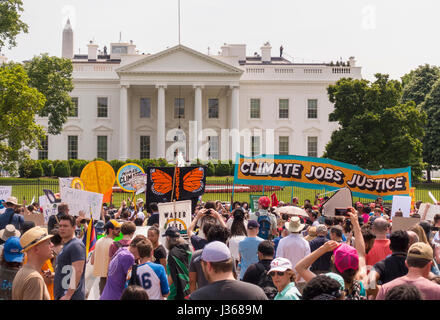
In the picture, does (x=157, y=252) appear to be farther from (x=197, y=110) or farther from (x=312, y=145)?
(x=312, y=145)

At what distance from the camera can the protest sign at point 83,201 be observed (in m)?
9.73

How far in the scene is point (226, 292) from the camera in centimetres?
403

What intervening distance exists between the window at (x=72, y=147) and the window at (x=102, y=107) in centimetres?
372

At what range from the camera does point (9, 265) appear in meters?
5.07

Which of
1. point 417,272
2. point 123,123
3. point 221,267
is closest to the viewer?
point 221,267

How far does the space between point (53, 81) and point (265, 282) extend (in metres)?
43.1

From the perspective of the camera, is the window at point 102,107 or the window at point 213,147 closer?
the window at point 213,147

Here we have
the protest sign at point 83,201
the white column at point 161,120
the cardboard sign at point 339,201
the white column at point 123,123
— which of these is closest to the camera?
the protest sign at point 83,201

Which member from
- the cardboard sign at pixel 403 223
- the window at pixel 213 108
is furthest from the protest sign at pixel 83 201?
the window at pixel 213 108

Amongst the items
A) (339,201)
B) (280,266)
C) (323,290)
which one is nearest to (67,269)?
(280,266)

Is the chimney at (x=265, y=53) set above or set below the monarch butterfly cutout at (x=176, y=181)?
above

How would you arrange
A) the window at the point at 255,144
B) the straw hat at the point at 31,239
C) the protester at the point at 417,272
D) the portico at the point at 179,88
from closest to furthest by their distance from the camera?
the protester at the point at 417,272
the straw hat at the point at 31,239
the portico at the point at 179,88
the window at the point at 255,144

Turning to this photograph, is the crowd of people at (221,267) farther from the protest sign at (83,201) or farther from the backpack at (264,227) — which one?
the protest sign at (83,201)
